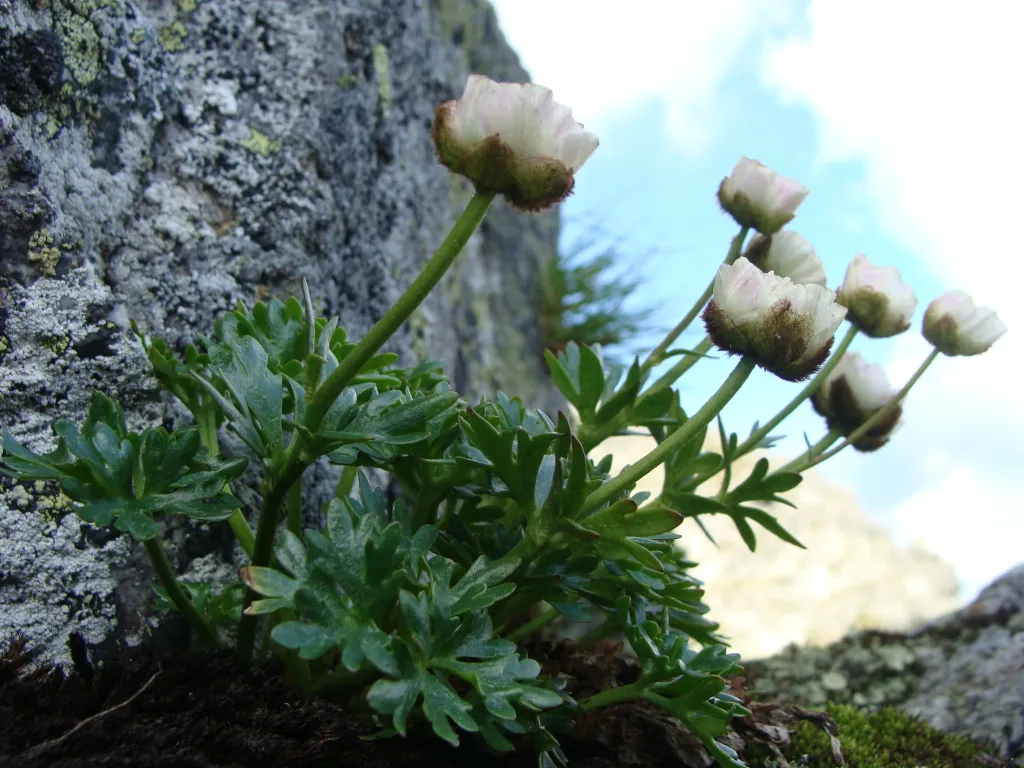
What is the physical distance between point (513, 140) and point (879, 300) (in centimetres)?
95

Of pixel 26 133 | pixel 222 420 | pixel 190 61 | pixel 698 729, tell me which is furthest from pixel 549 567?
pixel 190 61

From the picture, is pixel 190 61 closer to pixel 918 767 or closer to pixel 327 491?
pixel 327 491

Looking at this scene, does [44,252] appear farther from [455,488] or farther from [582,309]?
[582,309]

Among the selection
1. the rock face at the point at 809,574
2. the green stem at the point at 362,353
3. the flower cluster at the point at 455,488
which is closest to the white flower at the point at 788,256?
the flower cluster at the point at 455,488

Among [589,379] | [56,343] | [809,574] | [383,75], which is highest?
[809,574]

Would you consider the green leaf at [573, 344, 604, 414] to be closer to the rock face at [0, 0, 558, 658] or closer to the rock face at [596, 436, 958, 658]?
the rock face at [0, 0, 558, 658]

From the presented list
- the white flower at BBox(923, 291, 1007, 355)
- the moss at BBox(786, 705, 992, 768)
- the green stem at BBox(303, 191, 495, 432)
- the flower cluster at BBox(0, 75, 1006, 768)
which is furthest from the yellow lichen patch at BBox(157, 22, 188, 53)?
the moss at BBox(786, 705, 992, 768)

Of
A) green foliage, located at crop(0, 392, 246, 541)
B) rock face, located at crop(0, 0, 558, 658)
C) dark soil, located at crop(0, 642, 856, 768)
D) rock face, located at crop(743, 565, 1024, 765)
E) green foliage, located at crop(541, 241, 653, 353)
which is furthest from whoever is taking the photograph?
green foliage, located at crop(541, 241, 653, 353)

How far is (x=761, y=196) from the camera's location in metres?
1.73

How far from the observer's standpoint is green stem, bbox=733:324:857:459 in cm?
171

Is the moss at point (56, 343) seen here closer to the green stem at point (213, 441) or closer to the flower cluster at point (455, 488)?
the flower cluster at point (455, 488)

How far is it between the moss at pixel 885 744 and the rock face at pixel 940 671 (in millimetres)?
142

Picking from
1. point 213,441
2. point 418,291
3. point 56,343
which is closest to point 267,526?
point 213,441

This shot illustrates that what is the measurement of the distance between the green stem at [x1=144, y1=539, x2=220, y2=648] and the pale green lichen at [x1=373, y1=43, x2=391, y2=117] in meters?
1.60
